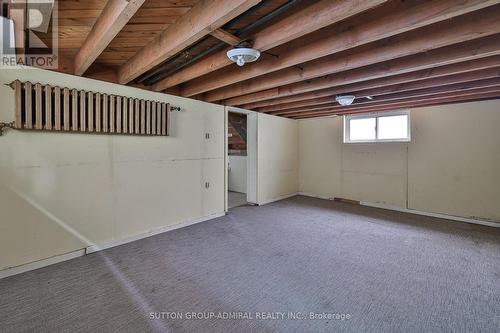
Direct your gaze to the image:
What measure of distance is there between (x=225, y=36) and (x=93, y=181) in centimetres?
225

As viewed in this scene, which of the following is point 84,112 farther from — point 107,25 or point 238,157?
point 238,157

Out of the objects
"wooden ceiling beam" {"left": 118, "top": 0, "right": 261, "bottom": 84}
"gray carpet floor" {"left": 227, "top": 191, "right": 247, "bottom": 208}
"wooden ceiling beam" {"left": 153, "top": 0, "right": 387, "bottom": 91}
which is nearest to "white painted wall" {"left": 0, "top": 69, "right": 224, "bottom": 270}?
"wooden ceiling beam" {"left": 118, "top": 0, "right": 261, "bottom": 84}

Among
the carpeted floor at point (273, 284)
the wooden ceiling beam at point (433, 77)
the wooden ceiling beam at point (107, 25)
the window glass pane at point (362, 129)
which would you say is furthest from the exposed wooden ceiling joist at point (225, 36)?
the window glass pane at point (362, 129)

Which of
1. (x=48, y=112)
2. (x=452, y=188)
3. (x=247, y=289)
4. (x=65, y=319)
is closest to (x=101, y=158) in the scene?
(x=48, y=112)

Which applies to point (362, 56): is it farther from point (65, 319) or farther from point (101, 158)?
point (65, 319)

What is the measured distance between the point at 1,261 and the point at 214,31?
2864 millimetres

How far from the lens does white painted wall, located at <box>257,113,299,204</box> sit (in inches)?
198

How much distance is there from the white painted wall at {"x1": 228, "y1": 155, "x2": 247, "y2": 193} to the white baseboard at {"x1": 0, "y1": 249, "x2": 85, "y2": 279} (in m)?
4.15

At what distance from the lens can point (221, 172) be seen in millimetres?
4227

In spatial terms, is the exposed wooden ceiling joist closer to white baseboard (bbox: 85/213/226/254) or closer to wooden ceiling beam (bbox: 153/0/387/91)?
wooden ceiling beam (bbox: 153/0/387/91)

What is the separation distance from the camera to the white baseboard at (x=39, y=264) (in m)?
2.20

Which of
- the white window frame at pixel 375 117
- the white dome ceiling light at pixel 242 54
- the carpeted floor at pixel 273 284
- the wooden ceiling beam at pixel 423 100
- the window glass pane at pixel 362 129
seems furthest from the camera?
the window glass pane at pixel 362 129

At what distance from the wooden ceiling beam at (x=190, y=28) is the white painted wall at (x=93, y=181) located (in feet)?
3.17

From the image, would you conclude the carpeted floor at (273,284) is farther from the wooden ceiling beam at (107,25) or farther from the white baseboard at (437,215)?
the wooden ceiling beam at (107,25)
